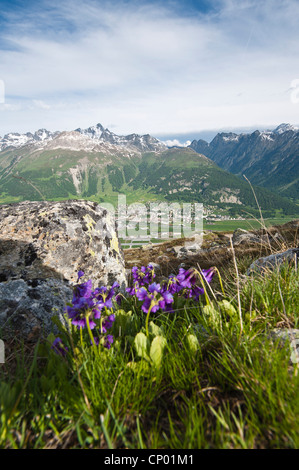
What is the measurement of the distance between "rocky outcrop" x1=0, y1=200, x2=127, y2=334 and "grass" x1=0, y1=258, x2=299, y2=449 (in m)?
2.45

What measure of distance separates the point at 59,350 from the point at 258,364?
7.22 feet

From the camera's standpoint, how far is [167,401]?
2316mm

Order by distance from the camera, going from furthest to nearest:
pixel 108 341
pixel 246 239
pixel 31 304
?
pixel 246 239, pixel 31 304, pixel 108 341

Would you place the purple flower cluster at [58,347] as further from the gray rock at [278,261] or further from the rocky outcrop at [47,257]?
the gray rock at [278,261]

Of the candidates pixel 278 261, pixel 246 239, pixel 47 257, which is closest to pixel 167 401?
pixel 47 257

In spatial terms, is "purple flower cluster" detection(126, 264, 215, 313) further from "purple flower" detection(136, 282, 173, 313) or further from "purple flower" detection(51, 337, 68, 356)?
"purple flower" detection(51, 337, 68, 356)

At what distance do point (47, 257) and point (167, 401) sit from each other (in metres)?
4.62

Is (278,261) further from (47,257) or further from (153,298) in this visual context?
(47,257)

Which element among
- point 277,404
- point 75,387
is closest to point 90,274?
point 75,387

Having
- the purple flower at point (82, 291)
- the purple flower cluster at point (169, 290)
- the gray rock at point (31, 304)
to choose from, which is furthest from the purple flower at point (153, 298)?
the gray rock at point (31, 304)

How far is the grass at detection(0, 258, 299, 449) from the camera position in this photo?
1.78 metres

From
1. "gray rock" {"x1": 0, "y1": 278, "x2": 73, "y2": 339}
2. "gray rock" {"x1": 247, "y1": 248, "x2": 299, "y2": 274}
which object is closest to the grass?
"gray rock" {"x1": 0, "y1": 278, "x2": 73, "y2": 339}

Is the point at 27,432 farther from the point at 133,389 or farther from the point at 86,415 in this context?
the point at 133,389

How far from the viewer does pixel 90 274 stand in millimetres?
6410
